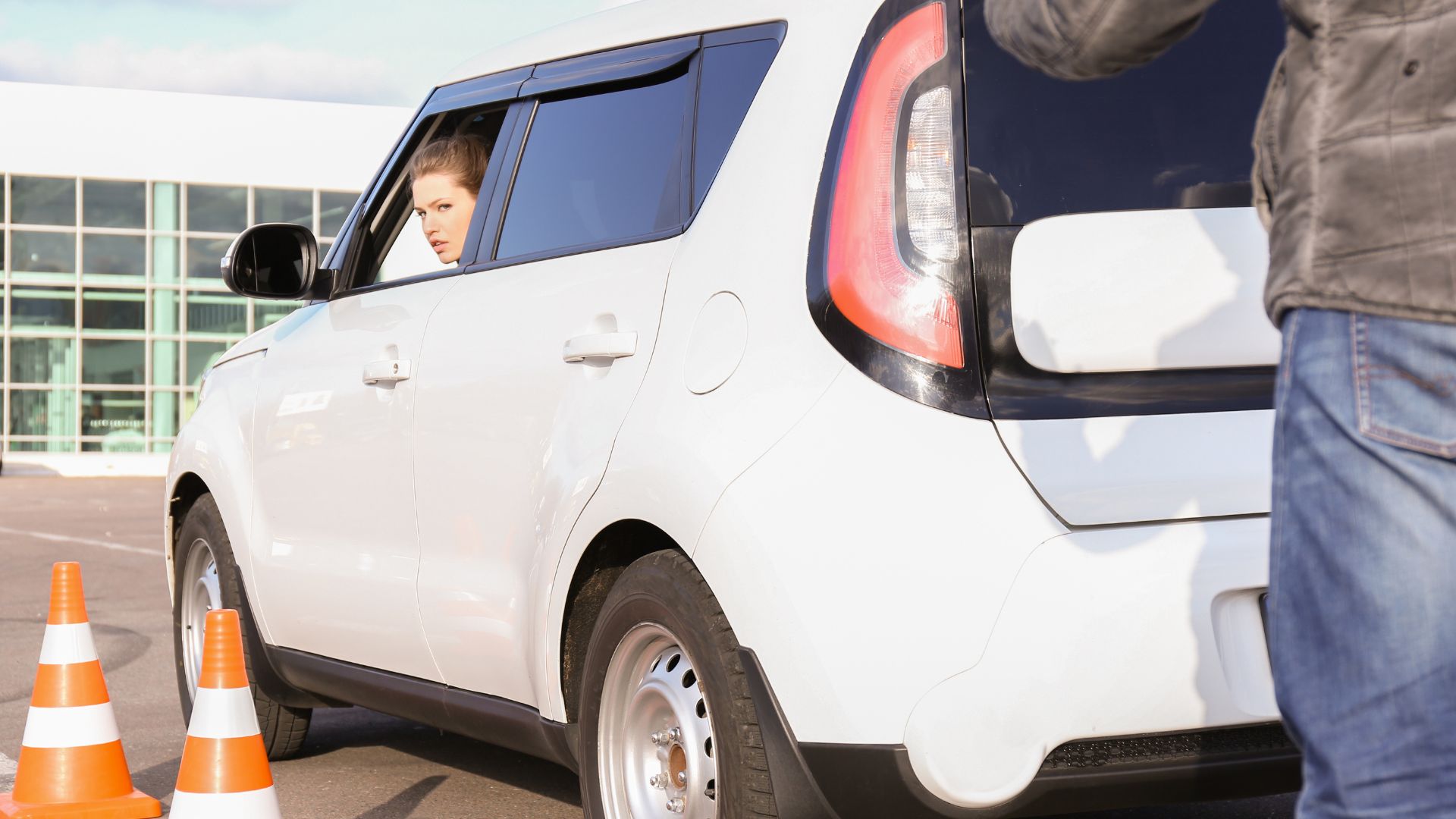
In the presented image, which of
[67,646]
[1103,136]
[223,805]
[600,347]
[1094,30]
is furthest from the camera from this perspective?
[67,646]

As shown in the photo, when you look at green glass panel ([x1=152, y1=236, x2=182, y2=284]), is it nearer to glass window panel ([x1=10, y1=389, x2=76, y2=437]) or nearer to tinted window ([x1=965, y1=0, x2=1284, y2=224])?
glass window panel ([x1=10, y1=389, x2=76, y2=437])

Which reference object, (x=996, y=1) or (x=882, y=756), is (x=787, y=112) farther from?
(x=996, y=1)

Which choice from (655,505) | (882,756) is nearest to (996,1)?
(882,756)

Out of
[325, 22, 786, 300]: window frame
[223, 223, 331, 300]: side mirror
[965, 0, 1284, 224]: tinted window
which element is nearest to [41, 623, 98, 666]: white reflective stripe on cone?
[223, 223, 331, 300]: side mirror

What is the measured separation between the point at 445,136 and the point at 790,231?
73.9 inches

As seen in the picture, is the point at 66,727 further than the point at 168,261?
No

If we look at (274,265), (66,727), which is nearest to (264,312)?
(274,265)

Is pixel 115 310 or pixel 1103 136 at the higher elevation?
pixel 115 310

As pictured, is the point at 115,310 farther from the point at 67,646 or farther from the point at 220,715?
the point at 220,715

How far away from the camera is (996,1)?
182 centimetres

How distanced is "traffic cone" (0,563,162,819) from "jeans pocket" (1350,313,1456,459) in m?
3.72

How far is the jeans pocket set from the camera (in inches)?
56.4

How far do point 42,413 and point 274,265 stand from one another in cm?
3342

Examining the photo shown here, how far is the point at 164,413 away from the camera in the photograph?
37.1 m
